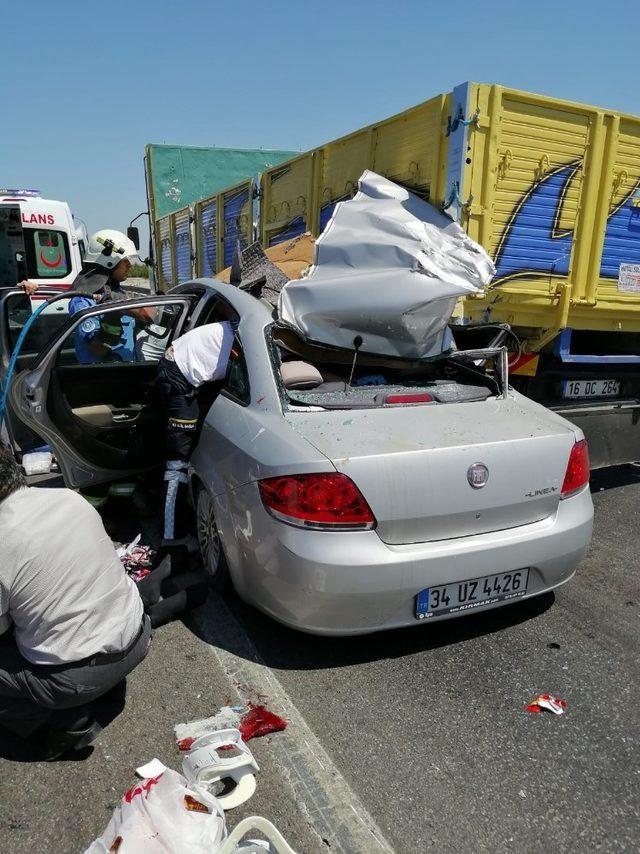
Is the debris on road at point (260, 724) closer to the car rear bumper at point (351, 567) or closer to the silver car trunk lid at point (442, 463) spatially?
the car rear bumper at point (351, 567)

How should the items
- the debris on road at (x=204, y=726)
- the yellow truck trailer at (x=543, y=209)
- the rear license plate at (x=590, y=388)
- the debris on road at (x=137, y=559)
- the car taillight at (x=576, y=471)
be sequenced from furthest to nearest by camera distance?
the rear license plate at (x=590, y=388) < the yellow truck trailer at (x=543, y=209) < the debris on road at (x=137, y=559) < the car taillight at (x=576, y=471) < the debris on road at (x=204, y=726)

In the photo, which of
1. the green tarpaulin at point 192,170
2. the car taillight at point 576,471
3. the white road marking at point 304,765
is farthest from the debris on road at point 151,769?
the green tarpaulin at point 192,170

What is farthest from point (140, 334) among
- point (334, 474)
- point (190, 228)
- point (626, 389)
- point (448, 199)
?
point (190, 228)

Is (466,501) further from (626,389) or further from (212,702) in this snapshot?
(626,389)

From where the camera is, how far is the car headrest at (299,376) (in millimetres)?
3365

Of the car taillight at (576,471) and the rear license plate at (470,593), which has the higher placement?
the car taillight at (576,471)

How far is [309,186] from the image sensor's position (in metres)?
5.94

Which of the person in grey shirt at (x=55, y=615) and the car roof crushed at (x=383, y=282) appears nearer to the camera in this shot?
the person in grey shirt at (x=55, y=615)

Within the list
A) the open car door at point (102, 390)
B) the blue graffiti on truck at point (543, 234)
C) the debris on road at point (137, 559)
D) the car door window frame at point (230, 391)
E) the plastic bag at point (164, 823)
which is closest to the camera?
the plastic bag at point (164, 823)

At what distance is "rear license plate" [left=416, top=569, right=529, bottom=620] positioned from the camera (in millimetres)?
2865

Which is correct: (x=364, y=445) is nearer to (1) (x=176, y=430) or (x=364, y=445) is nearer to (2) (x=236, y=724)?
(2) (x=236, y=724)

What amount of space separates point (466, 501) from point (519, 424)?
0.56 meters

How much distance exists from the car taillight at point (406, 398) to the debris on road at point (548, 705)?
1411mm

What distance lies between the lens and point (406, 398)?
10.8ft
